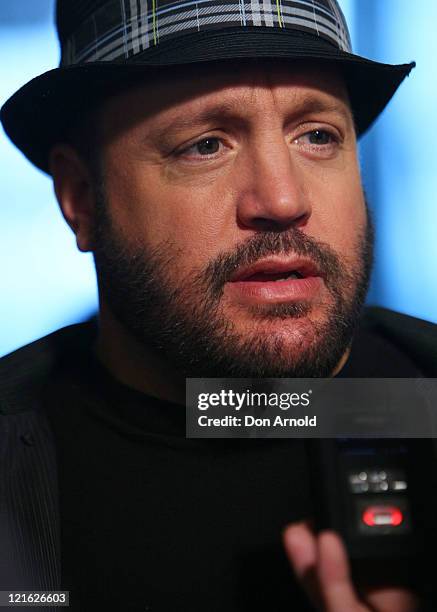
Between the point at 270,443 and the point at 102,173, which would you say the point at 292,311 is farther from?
the point at 102,173

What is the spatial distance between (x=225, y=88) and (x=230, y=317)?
0.85 feet

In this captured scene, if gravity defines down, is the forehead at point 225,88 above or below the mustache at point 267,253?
above

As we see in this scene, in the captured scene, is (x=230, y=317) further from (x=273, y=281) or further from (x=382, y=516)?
(x=382, y=516)

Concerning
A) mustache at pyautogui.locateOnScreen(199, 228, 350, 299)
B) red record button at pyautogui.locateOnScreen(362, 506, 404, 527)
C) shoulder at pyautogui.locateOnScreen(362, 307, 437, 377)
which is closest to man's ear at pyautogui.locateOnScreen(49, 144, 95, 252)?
mustache at pyautogui.locateOnScreen(199, 228, 350, 299)

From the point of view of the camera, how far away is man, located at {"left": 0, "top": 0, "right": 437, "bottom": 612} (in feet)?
2.77

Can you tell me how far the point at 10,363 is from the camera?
3.45 feet

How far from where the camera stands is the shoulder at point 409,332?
3.29ft

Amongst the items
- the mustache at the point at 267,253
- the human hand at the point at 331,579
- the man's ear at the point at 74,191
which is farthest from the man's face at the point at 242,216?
the human hand at the point at 331,579

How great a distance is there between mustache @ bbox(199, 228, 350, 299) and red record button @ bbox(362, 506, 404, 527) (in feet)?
0.87

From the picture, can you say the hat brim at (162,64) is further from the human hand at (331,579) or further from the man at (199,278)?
the human hand at (331,579)

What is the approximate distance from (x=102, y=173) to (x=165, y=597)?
1.72ft

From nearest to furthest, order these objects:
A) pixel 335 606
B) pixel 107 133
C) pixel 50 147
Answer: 1. pixel 335 606
2. pixel 107 133
3. pixel 50 147

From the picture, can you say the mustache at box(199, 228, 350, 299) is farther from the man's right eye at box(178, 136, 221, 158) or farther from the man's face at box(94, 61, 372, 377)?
the man's right eye at box(178, 136, 221, 158)

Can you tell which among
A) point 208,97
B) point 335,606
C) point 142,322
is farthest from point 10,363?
point 335,606
